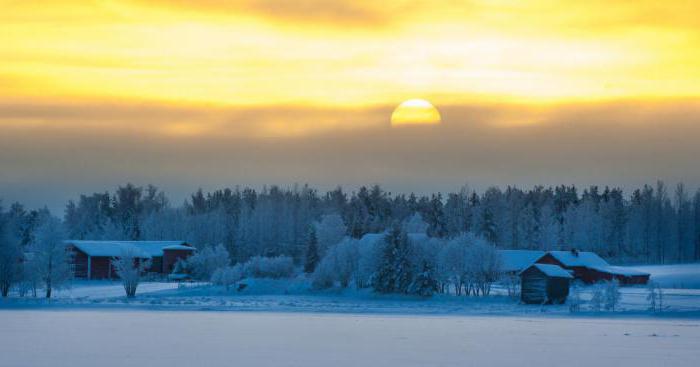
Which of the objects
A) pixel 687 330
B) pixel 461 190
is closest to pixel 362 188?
pixel 461 190

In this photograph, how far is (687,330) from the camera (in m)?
43.8

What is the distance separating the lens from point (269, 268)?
262 feet

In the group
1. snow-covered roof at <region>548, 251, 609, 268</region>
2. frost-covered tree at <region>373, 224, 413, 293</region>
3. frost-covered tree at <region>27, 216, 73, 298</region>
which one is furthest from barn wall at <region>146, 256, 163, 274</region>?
snow-covered roof at <region>548, 251, 609, 268</region>

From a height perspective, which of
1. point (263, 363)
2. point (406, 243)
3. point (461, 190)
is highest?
point (461, 190)

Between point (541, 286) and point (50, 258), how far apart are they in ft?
116

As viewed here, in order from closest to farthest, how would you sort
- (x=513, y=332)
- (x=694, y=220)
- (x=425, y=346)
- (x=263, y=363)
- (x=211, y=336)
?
1. (x=263, y=363)
2. (x=425, y=346)
3. (x=211, y=336)
4. (x=513, y=332)
5. (x=694, y=220)

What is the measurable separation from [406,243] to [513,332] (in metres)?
28.3

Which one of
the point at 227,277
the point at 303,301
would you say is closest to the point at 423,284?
the point at 303,301

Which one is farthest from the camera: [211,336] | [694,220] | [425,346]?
[694,220]

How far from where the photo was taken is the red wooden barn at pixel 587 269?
306ft

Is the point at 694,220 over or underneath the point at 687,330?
over

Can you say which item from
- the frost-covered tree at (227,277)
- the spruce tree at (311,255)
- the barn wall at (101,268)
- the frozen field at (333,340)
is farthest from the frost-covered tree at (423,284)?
the barn wall at (101,268)

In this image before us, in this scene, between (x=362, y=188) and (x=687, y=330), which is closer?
(x=687, y=330)

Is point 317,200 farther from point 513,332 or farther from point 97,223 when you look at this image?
point 513,332
